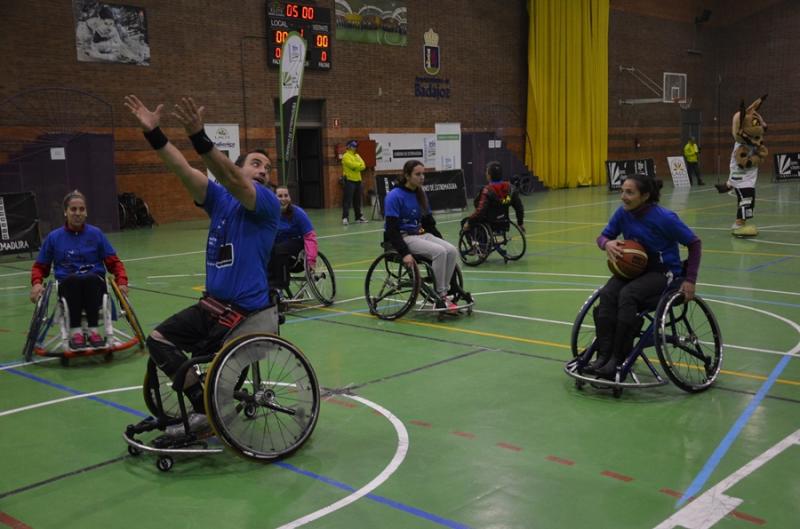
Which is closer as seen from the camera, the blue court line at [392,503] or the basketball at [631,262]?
the blue court line at [392,503]

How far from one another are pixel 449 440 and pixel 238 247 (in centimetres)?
153

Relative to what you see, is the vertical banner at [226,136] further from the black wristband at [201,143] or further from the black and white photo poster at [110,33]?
the black wristband at [201,143]

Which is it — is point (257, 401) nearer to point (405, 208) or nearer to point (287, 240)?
point (405, 208)

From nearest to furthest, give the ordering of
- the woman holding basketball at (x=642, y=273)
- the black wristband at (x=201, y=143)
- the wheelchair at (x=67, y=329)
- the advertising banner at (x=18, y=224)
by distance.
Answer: the black wristband at (x=201, y=143)
the woman holding basketball at (x=642, y=273)
the wheelchair at (x=67, y=329)
the advertising banner at (x=18, y=224)

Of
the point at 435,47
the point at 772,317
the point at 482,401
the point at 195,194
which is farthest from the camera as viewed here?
the point at 435,47

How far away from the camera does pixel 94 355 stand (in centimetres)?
627

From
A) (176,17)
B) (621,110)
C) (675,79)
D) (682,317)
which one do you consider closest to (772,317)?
(682,317)

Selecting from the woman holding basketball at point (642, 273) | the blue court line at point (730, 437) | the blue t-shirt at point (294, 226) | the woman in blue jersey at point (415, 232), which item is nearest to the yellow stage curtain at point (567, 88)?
the blue t-shirt at point (294, 226)

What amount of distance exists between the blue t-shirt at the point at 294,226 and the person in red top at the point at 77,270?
2139mm

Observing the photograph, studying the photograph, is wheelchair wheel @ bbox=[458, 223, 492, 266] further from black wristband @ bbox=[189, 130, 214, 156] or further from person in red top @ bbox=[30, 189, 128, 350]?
black wristband @ bbox=[189, 130, 214, 156]

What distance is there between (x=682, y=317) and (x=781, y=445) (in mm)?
1169

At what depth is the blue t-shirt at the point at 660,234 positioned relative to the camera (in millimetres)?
4988

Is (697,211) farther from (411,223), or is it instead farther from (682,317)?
(682,317)

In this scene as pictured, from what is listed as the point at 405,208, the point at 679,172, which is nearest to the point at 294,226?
the point at 405,208
